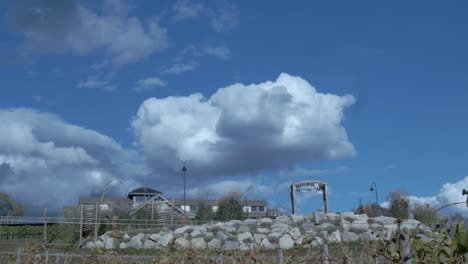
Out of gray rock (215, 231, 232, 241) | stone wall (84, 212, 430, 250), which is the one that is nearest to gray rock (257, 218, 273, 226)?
stone wall (84, 212, 430, 250)

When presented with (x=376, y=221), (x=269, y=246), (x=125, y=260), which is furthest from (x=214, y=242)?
(x=125, y=260)

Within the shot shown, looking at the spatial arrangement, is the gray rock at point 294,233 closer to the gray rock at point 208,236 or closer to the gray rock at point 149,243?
the gray rock at point 208,236

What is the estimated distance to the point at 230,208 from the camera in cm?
3972

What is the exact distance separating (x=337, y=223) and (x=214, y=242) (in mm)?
8473

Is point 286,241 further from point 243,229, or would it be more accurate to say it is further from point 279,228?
point 243,229

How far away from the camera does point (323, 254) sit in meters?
3.00

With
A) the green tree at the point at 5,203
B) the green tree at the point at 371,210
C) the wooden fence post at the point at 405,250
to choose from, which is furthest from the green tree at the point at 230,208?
the wooden fence post at the point at 405,250

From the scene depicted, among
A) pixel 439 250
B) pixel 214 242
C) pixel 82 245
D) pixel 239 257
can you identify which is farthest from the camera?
pixel 82 245

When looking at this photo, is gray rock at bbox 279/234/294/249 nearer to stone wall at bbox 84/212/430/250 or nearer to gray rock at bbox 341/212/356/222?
stone wall at bbox 84/212/430/250

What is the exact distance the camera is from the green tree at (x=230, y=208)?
39250mm

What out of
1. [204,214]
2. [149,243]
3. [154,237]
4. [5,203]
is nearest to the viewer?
[149,243]

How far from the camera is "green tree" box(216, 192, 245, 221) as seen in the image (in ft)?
129

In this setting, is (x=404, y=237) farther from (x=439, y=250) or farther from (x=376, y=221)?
(x=376, y=221)

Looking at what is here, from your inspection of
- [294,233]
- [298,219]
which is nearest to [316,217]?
[298,219]
